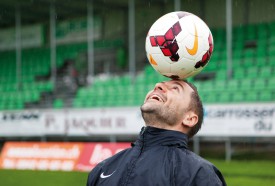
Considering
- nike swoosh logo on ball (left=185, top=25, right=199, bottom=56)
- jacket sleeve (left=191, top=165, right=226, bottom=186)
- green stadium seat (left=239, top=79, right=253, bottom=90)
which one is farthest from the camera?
green stadium seat (left=239, top=79, right=253, bottom=90)

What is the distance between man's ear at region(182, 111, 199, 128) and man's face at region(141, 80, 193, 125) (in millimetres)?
21

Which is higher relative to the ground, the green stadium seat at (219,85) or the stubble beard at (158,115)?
the stubble beard at (158,115)

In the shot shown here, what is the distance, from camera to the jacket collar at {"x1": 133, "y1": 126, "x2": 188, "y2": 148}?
81.9 inches

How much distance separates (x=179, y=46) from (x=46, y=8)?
19.9 metres

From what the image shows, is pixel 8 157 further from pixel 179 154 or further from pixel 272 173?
pixel 179 154

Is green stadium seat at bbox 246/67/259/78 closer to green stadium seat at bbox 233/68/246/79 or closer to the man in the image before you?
green stadium seat at bbox 233/68/246/79

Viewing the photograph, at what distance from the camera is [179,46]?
2906 millimetres

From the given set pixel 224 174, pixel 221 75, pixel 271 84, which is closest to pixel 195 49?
pixel 224 174

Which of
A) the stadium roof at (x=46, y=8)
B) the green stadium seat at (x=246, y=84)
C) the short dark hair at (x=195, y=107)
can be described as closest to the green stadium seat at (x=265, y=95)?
the green stadium seat at (x=246, y=84)

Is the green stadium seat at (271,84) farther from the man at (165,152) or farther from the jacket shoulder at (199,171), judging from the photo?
the jacket shoulder at (199,171)

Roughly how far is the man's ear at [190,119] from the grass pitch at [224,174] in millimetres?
6858

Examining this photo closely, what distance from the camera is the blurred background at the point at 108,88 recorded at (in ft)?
41.2

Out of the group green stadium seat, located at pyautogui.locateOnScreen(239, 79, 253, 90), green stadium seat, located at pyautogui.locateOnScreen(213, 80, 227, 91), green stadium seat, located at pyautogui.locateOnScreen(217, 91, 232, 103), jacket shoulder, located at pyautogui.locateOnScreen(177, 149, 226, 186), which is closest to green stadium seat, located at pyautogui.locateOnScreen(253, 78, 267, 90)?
green stadium seat, located at pyautogui.locateOnScreen(239, 79, 253, 90)

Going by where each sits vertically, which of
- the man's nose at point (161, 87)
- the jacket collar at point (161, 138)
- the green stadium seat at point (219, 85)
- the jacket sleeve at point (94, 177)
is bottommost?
the green stadium seat at point (219, 85)
